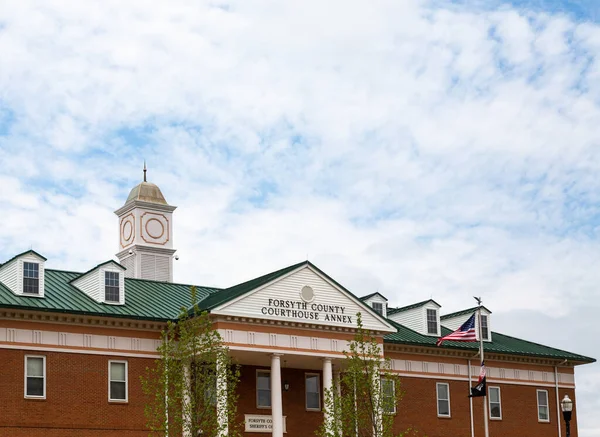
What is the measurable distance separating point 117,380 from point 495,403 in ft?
73.9

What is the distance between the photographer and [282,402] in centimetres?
4900

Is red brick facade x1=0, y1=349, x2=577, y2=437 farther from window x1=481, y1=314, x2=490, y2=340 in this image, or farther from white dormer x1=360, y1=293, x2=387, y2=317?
window x1=481, y1=314, x2=490, y2=340

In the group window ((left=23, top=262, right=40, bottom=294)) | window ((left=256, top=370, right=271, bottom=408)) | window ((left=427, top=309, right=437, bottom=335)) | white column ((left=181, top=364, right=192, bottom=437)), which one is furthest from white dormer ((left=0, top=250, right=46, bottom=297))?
window ((left=427, top=309, right=437, bottom=335))

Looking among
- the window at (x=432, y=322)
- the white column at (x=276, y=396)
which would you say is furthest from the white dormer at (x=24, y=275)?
the window at (x=432, y=322)

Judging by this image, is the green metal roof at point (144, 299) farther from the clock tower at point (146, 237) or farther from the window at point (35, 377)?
the clock tower at point (146, 237)

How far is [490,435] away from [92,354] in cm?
2309

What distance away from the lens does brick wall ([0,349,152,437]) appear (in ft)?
135

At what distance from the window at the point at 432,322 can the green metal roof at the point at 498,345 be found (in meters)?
0.79

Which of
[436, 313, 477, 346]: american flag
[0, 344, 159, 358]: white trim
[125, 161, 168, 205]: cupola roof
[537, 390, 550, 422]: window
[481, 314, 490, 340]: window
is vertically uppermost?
[125, 161, 168, 205]: cupola roof

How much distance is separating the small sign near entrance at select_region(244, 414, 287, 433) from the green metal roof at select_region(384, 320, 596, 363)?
7.90 m

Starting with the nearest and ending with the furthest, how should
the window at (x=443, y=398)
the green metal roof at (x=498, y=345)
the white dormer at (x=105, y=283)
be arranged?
the white dormer at (x=105, y=283) < the green metal roof at (x=498, y=345) < the window at (x=443, y=398)

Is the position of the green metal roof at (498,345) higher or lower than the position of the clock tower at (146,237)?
lower

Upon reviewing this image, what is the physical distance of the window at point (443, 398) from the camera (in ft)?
180

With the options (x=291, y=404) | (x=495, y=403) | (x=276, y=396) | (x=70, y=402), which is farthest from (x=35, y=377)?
(x=495, y=403)
